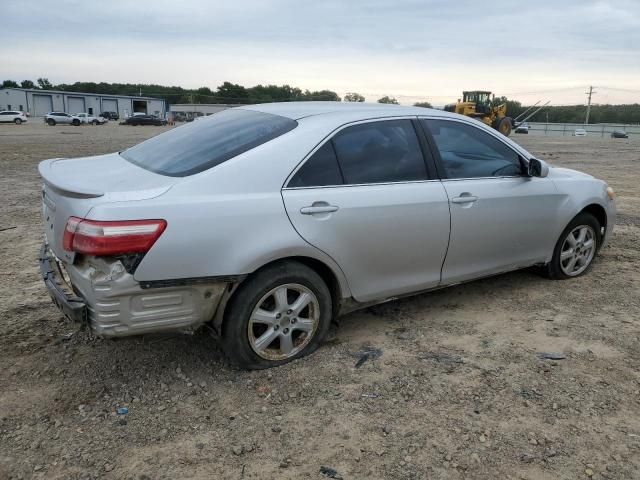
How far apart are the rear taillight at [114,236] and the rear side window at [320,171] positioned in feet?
2.84

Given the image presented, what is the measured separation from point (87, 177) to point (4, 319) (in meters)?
1.53

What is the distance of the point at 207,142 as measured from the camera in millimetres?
3479

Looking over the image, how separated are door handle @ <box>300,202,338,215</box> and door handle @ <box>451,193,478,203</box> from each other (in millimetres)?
1011

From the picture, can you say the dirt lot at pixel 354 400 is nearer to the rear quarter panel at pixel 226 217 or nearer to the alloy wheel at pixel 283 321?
the alloy wheel at pixel 283 321

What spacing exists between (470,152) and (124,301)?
2714 mm

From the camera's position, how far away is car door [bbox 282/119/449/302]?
10.6ft

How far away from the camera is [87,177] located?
3.18m

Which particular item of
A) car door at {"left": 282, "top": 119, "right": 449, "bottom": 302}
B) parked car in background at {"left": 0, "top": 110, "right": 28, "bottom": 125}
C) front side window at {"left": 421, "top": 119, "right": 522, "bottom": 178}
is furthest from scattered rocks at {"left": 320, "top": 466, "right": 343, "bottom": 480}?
parked car in background at {"left": 0, "top": 110, "right": 28, "bottom": 125}

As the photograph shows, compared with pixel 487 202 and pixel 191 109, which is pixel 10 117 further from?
pixel 487 202

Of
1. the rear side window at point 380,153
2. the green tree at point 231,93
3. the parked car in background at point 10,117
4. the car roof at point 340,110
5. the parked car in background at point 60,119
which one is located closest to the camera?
the rear side window at point 380,153

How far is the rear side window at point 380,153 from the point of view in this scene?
3.46m

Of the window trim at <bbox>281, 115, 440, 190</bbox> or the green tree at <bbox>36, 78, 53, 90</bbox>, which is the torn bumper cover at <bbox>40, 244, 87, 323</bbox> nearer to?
the window trim at <bbox>281, 115, 440, 190</bbox>

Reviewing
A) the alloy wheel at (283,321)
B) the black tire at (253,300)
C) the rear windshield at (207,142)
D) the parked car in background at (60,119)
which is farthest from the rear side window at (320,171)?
the parked car in background at (60,119)

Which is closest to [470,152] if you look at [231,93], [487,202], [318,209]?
[487,202]
